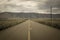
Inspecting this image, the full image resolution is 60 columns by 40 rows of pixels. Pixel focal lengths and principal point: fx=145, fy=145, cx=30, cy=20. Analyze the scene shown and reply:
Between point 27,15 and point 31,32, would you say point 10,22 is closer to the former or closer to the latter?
point 27,15

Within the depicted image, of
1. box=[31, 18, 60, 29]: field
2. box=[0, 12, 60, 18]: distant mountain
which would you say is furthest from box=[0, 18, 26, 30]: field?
box=[31, 18, 60, 29]: field

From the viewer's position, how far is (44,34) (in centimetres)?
427

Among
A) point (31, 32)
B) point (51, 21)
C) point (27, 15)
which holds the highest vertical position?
point (27, 15)

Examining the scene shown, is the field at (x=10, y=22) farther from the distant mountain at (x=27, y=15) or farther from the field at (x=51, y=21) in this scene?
the field at (x=51, y=21)

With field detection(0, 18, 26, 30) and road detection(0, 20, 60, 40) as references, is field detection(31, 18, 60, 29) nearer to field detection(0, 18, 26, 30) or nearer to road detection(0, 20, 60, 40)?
road detection(0, 20, 60, 40)

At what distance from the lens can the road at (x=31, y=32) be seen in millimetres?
4258

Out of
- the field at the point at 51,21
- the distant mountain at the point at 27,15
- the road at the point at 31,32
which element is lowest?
the road at the point at 31,32

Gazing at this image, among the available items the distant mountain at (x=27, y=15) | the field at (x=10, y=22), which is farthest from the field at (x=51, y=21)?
the field at (x=10, y=22)

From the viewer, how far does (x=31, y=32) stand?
14.0 ft

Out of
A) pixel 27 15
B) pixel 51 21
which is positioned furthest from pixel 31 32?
pixel 51 21

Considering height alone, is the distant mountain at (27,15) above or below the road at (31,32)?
above

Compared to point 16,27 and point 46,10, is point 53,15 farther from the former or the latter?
point 16,27

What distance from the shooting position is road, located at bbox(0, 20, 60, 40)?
426cm

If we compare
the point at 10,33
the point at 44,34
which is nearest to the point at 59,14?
the point at 44,34
